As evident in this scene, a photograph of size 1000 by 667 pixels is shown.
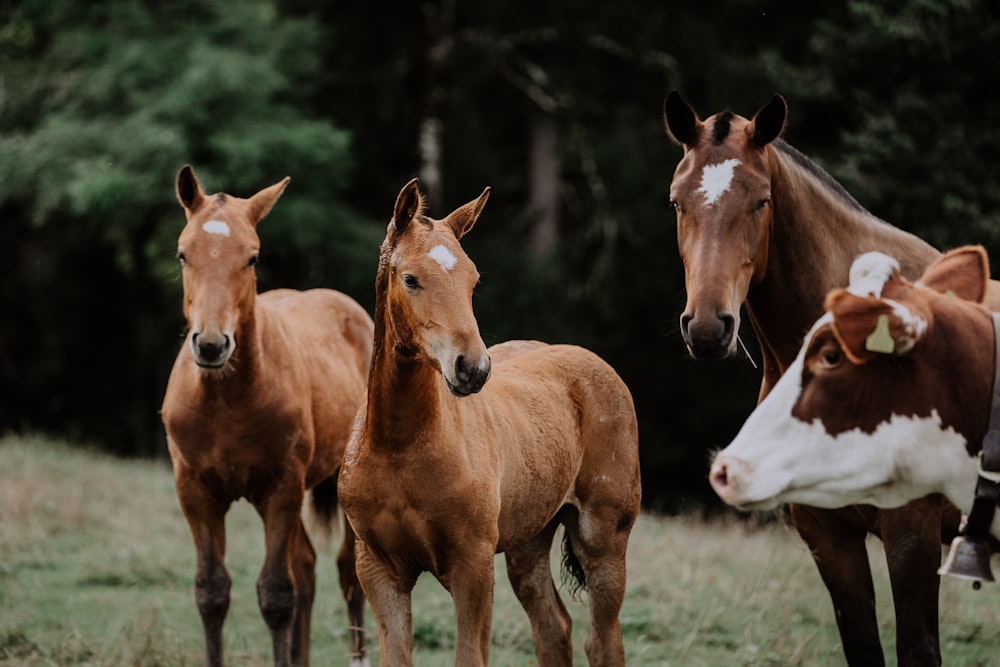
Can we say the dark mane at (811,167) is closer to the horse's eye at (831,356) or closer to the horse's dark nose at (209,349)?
the horse's eye at (831,356)

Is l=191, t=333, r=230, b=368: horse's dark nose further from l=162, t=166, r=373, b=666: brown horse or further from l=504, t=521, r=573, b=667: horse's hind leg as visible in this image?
l=504, t=521, r=573, b=667: horse's hind leg

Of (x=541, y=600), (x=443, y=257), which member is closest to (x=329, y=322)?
(x=541, y=600)

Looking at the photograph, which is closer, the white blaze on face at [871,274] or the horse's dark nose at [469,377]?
the white blaze on face at [871,274]

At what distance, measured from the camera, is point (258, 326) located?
20.5 ft

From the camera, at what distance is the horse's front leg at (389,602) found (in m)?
4.39

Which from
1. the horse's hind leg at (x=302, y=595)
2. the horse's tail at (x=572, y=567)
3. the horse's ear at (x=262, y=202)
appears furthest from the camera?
the horse's hind leg at (x=302, y=595)

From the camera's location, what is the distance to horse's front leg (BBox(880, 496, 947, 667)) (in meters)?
4.12

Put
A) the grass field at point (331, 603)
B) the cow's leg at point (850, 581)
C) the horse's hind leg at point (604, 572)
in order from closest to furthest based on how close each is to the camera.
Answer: the cow's leg at point (850, 581) → the horse's hind leg at point (604, 572) → the grass field at point (331, 603)

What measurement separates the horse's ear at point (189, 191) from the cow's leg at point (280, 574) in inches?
62.2

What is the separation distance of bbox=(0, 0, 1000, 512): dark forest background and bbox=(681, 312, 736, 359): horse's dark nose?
9.59 m

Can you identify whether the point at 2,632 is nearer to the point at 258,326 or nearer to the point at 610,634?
the point at 258,326

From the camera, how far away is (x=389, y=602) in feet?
14.7

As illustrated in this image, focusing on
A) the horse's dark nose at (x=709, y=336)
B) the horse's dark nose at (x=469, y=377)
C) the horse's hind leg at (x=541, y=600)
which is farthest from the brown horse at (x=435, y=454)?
the horse's dark nose at (x=709, y=336)

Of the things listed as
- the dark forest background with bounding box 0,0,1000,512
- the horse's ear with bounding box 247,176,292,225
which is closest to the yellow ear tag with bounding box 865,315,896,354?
the horse's ear with bounding box 247,176,292,225
